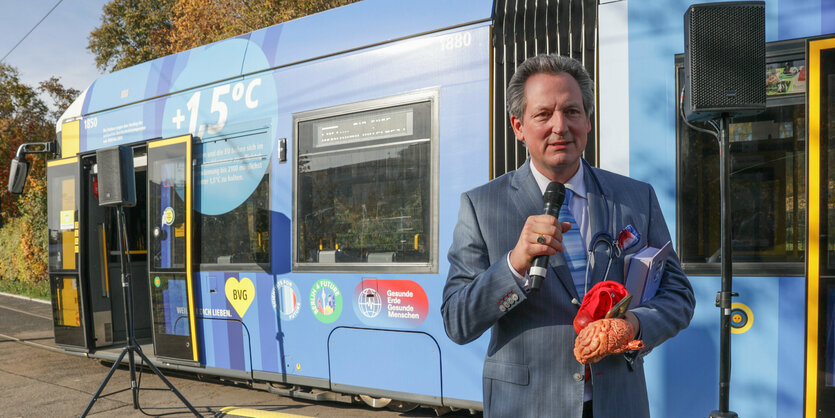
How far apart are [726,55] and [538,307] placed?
2482 mm

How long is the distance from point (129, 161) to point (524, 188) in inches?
204

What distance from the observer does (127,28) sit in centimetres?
2978

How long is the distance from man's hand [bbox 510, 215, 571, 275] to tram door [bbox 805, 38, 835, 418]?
2.68m

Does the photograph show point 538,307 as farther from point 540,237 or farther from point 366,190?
point 366,190

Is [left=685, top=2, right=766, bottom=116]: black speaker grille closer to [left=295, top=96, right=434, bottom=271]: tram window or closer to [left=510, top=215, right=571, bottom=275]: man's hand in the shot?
[left=295, top=96, right=434, bottom=271]: tram window

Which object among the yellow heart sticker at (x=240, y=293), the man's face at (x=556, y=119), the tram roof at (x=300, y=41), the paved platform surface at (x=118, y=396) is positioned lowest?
the paved platform surface at (x=118, y=396)

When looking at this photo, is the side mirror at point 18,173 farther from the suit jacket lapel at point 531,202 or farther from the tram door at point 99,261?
the suit jacket lapel at point 531,202

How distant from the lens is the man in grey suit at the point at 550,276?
1752mm

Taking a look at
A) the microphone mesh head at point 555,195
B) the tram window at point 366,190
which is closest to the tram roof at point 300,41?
the tram window at point 366,190

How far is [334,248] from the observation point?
17.8 ft

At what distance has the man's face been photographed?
5.97ft

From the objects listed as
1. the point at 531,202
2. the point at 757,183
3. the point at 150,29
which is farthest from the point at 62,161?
the point at 150,29

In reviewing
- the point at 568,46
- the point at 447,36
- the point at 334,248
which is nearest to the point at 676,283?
the point at 568,46

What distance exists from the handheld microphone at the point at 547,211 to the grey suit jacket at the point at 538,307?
0.32 ft
